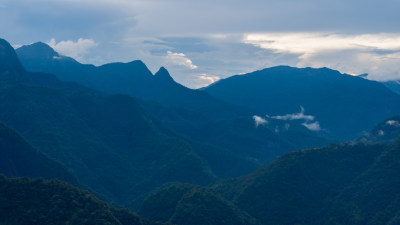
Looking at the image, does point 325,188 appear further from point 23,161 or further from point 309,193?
point 23,161

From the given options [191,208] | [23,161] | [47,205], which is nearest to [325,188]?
[191,208]

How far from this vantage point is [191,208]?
131 metres

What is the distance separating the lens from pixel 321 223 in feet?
451

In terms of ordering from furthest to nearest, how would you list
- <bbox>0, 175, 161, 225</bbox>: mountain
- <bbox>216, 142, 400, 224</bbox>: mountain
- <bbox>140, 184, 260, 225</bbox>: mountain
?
<bbox>216, 142, 400, 224</bbox>: mountain, <bbox>140, 184, 260, 225</bbox>: mountain, <bbox>0, 175, 161, 225</bbox>: mountain

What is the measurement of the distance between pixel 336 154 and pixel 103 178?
84758 mm

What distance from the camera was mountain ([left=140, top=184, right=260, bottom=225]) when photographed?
129 m

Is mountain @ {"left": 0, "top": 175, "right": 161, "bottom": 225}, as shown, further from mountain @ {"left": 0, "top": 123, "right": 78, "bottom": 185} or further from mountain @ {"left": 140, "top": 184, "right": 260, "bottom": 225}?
mountain @ {"left": 0, "top": 123, "right": 78, "bottom": 185}

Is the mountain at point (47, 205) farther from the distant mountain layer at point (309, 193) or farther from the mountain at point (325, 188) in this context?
the mountain at point (325, 188)

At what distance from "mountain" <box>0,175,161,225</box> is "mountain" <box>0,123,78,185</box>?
43.5 meters

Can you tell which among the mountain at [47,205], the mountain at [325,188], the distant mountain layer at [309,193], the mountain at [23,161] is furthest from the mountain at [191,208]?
the mountain at [23,161]

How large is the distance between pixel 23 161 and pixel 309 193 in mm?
80311

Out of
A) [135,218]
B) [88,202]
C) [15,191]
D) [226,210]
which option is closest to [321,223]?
[226,210]

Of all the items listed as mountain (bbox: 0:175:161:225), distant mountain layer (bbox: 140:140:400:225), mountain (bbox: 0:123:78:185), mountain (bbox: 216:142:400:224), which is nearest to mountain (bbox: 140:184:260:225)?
distant mountain layer (bbox: 140:140:400:225)

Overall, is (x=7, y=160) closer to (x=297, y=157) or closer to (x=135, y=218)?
(x=135, y=218)
